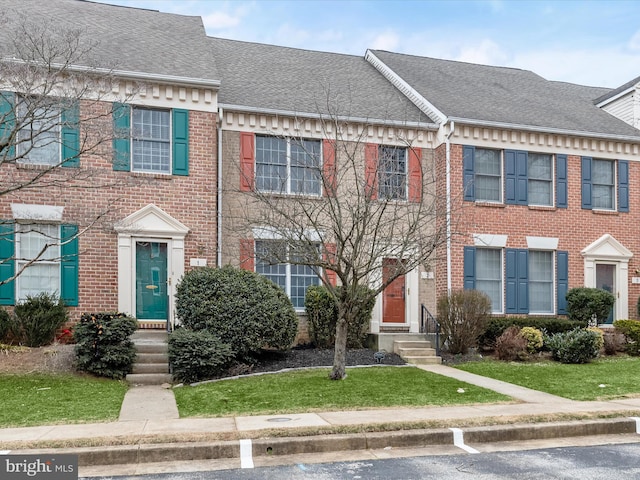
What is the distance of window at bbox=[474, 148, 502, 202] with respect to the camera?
17.1 m

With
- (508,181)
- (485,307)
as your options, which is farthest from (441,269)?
(508,181)

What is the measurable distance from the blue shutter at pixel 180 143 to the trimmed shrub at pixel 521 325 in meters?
8.19

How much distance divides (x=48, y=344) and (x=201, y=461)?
7.77m

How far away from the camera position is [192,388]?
10820 mm

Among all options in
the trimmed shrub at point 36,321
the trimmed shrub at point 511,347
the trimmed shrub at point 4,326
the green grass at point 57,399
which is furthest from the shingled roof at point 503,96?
the trimmed shrub at point 4,326

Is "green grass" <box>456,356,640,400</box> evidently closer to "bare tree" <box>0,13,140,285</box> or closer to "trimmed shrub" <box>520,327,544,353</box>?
"trimmed shrub" <box>520,327,544,353</box>

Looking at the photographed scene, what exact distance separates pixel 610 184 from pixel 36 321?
51.0 feet

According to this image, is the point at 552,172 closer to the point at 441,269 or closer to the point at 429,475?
the point at 441,269

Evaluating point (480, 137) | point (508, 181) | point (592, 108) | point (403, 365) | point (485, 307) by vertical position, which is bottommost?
point (403, 365)

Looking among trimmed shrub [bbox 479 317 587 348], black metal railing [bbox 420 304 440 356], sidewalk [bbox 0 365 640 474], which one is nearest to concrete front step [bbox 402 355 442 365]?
black metal railing [bbox 420 304 440 356]

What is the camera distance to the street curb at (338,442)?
6695 millimetres

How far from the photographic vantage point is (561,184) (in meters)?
17.7

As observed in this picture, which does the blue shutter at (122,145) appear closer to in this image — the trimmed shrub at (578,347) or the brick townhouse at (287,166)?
the brick townhouse at (287,166)

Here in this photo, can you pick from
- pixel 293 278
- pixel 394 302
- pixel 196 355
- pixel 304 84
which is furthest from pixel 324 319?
pixel 304 84
